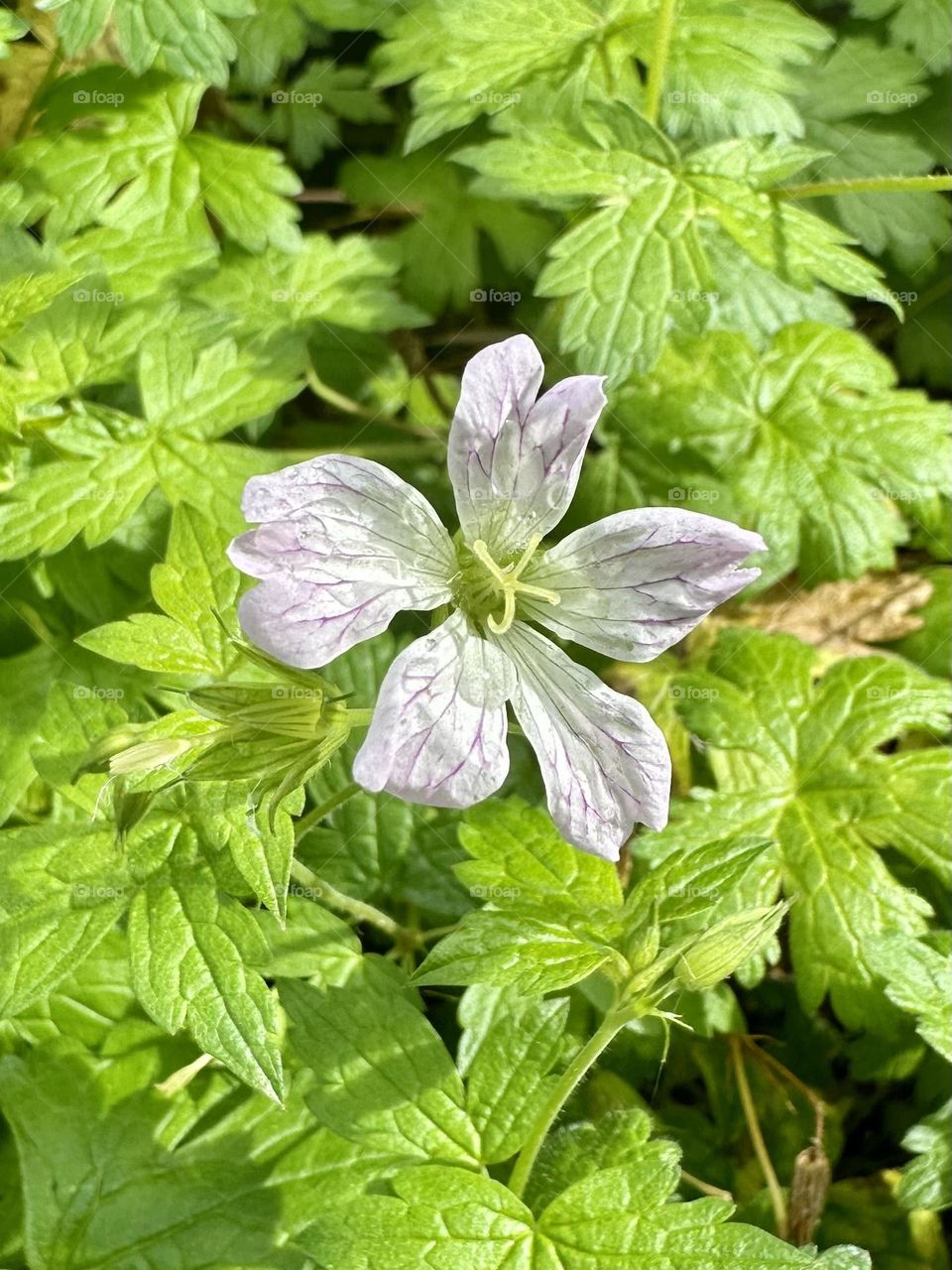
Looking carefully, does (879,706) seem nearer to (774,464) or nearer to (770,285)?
(774,464)

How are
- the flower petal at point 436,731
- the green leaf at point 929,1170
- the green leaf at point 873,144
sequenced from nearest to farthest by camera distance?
the flower petal at point 436,731, the green leaf at point 929,1170, the green leaf at point 873,144

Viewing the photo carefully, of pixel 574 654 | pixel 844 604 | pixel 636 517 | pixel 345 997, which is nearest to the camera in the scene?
pixel 636 517

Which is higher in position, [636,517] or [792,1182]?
[636,517]

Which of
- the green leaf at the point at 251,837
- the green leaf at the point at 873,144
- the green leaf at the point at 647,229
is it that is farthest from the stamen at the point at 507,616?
the green leaf at the point at 873,144

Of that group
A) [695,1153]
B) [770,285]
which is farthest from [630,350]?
[695,1153]

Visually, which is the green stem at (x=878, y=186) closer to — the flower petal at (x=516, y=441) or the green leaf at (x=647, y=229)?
the green leaf at (x=647, y=229)

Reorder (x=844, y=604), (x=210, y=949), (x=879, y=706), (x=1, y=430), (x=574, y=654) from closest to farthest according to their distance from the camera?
1. (x=210, y=949)
2. (x=1, y=430)
3. (x=879, y=706)
4. (x=574, y=654)
5. (x=844, y=604)

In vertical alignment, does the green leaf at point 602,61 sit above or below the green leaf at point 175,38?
below
